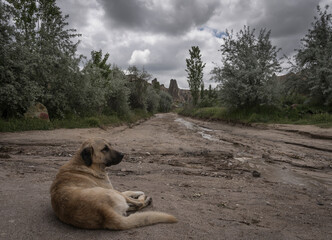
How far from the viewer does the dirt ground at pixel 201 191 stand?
8.61 feet

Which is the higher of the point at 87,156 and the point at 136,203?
the point at 87,156

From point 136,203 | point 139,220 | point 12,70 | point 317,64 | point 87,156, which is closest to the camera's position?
point 139,220

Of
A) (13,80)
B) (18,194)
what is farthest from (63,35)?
(18,194)

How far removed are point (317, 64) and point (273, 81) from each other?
339cm

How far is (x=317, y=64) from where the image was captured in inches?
696

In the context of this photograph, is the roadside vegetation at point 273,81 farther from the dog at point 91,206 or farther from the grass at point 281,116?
the dog at point 91,206

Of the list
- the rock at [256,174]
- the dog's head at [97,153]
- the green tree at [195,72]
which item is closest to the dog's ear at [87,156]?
the dog's head at [97,153]

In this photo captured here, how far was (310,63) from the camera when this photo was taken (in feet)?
60.7

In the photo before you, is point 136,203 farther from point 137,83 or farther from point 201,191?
point 137,83

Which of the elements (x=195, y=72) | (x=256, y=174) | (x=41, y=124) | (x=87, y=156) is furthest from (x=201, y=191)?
(x=195, y=72)

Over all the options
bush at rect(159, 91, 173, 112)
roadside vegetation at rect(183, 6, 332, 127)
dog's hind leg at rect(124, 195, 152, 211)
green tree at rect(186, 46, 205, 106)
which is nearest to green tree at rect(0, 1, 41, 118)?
dog's hind leg at rect(124, 195, 152, 211)

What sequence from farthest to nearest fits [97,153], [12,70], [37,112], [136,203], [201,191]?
[37,112] → [12,70] → [201,191] → [97,153] → [136,203]

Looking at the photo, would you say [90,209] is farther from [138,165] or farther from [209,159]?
[209,159]

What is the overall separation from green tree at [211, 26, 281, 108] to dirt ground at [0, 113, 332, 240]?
1162 centimetres
